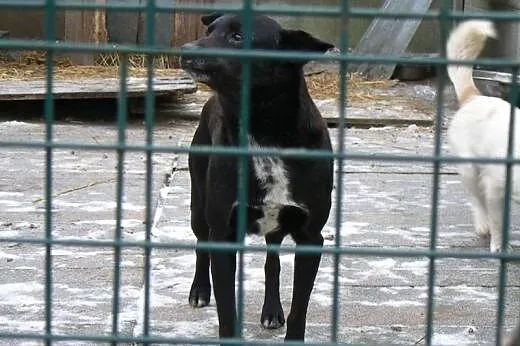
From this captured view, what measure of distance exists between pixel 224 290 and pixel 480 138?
2335mm

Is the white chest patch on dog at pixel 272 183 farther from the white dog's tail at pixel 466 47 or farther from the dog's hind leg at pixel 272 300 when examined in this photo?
the white dog's tail at pixel 466 47

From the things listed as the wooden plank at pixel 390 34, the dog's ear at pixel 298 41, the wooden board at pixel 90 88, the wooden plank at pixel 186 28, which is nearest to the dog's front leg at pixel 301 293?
the dog's ear at pixel 298 41

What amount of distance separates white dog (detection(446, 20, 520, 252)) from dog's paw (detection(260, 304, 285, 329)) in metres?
1.56

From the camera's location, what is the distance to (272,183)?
4.36 m

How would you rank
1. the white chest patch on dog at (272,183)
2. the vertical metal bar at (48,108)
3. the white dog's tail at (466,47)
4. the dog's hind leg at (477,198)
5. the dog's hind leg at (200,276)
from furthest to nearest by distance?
1. the dog's hind leg at (477,198)
2. the white dog's tail at (466,47)
3. the dog's hind leg at (200,276)
4. the white chest patch on dog at (272,183)
5. the vertical metal bar at (48,108)

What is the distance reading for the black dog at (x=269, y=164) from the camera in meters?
4.29

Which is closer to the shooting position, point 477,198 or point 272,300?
point 272,300

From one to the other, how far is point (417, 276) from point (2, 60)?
7842mm

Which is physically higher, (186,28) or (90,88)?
(186,28)

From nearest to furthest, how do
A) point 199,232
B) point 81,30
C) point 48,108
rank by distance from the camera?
point 48,108
point 199,232
point 81,30

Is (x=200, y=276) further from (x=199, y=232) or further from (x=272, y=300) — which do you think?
(x=272, y=300)

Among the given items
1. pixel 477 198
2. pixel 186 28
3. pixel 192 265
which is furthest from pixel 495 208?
pixel 186 28

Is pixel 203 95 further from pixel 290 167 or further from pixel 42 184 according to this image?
pixel 290 167

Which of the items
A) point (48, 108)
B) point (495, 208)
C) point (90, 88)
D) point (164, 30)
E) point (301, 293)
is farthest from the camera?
point (164, 30)
